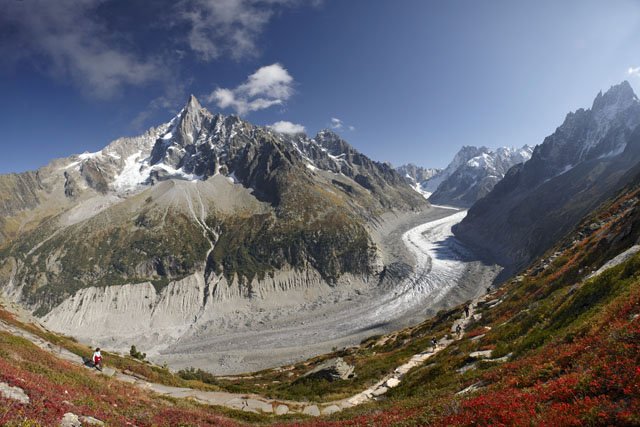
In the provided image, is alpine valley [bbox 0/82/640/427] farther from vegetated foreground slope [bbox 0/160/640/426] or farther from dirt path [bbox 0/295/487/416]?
dirt path [bbox 0/295/487/416]

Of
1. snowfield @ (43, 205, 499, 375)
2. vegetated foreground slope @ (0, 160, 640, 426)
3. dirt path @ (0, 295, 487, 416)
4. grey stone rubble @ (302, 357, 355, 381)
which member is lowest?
snowfield @ (43, 205, 499, 375)

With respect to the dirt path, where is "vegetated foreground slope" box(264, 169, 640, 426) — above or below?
above

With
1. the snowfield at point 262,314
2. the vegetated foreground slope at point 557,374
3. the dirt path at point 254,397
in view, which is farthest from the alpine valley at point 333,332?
the snowfield at point 262,314

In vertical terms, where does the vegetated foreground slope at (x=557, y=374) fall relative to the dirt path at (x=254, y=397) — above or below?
above

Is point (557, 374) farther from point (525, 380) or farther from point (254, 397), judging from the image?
point (254, 397)

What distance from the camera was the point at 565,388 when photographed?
965cm

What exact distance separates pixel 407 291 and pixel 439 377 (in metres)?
145

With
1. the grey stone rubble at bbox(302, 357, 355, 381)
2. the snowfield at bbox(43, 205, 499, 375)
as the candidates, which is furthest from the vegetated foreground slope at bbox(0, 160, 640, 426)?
the snowfield at bbox(43, 205, 499, 375)

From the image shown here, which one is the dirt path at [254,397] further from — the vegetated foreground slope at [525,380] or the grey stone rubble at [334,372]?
the grey stone rubble at [334,372]

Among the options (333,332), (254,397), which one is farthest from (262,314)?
(254,397)

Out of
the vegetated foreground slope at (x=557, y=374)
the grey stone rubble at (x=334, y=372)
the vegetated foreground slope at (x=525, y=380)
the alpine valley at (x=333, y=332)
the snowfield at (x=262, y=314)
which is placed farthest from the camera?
the snowfield at (x=262, y=314)

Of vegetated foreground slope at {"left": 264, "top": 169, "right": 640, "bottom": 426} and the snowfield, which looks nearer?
vegetated foreground slope at {"left": 264, "top": 169, "right": 640, "bottom": 426}

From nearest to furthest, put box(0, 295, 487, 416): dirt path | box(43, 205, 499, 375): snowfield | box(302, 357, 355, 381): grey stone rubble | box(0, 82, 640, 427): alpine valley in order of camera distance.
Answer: box(0, 82, 640, 427): alpine valley, box(0, 295, 487, 416): dirt path, box(302, 357, 355, 381): grey stone rubble, box(43, 205, 499, 375): snowfield

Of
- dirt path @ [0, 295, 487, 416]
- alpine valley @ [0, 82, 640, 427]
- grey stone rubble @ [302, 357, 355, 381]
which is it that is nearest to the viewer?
alpine valley @ [0, 82, 640, 427]
